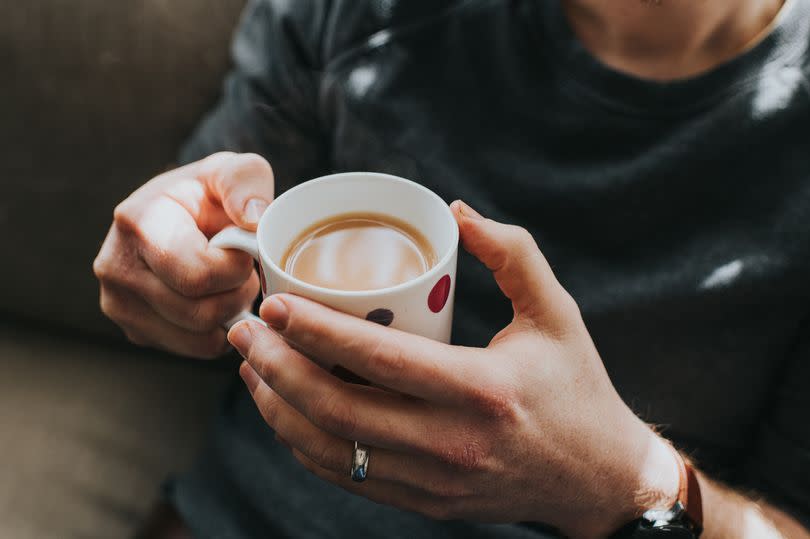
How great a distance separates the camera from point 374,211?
0.66 metres

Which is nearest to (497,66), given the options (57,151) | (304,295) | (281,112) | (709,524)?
(281,112)

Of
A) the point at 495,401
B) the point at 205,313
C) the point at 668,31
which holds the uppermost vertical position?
the point at 668,31

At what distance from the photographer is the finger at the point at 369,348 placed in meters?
0.52

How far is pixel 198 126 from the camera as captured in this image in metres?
1.13

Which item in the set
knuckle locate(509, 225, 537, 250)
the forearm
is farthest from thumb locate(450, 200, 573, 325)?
the forearm

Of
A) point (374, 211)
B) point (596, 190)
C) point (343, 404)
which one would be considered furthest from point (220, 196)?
point (596, 190)

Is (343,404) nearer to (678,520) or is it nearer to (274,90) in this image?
(678,520)

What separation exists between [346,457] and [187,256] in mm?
248

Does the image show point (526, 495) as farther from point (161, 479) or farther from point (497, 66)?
point (161, 479)

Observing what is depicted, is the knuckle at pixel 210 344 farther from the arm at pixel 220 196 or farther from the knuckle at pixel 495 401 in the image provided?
the knuckle at pixel 495 401

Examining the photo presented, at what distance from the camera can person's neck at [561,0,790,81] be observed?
0.82 metres

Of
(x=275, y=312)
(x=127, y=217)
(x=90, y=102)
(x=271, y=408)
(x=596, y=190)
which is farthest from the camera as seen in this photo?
(x=90, y=102)

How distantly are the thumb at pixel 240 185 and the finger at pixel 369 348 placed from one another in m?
0.15

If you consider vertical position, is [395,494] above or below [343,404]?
below
